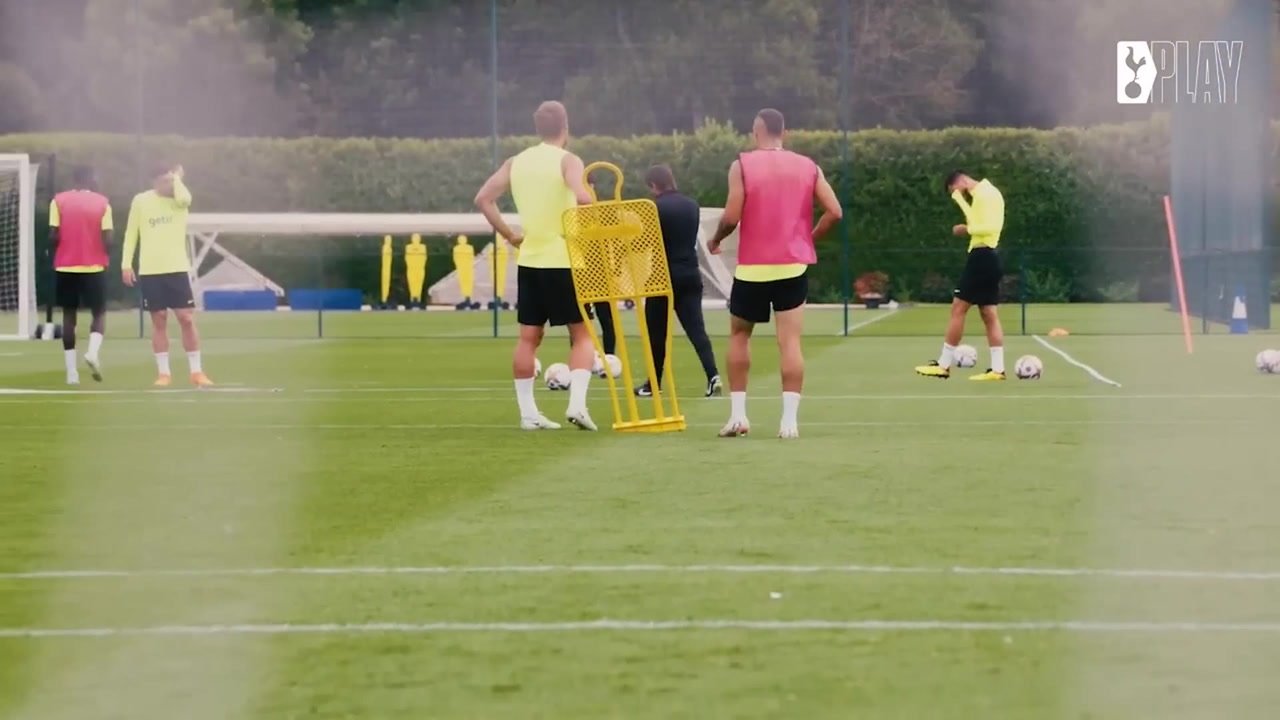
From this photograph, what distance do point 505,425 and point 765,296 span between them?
240 cm

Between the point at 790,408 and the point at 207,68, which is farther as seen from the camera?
the point at 207,68

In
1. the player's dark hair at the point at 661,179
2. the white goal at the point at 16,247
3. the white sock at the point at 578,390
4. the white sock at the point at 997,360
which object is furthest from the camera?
the white goal at the point at 16,247

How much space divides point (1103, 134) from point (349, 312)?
46.0 feet

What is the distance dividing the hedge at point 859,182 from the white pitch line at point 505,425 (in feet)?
90.9

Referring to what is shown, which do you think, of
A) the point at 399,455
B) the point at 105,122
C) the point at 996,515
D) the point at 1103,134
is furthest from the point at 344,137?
the point at 996,515

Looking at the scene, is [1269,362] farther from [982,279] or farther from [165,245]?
[165,245]

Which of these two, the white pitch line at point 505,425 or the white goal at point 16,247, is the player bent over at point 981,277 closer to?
the white pitch line at point 505,425

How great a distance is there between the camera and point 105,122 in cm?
5009

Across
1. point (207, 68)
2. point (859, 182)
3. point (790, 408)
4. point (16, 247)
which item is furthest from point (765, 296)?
point (207, 68)

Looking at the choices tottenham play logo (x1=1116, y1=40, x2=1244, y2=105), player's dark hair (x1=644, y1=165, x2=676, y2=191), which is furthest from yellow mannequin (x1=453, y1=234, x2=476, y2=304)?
player's dark hair (x1=644, y1=165, x2=676, y2=191)

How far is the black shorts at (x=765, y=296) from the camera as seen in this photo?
1365cm

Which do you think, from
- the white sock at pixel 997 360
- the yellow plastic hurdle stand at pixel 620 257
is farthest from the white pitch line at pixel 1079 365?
the yellow plastic hurdle stand at pixel 620 257

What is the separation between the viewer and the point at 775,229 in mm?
13656

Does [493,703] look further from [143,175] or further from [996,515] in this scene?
[143,175]
